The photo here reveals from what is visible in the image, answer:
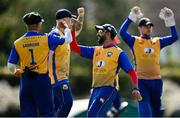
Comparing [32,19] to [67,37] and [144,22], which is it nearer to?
[67,37]

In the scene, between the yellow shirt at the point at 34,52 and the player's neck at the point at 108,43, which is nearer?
the yellow shirt at the point at 34,52

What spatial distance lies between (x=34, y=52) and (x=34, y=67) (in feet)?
0.77

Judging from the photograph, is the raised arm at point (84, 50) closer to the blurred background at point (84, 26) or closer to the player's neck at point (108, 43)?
the player's neck at point (108, 43)

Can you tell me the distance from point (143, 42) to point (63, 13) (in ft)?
6.11

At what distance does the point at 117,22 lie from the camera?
2748 cm

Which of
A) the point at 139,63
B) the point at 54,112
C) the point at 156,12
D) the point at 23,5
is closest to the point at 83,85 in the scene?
the point at 23,5

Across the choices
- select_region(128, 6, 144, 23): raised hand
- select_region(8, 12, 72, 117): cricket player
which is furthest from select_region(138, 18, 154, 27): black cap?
select_region(8, 12, 72, 117): cricket player

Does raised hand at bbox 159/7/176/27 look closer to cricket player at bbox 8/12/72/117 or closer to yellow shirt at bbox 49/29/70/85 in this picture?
yellow shirt at bbox 49/29/70/85

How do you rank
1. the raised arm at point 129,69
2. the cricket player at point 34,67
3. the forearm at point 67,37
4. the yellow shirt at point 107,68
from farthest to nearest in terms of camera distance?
the yellow shirt at point 107,68
the raised arm at point 129,69
the forearm at point 67,37
the cricket player at point 34,67

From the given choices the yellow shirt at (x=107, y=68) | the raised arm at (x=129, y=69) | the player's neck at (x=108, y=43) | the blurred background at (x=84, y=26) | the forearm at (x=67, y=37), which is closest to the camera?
the forearm at (x=67, y=37)

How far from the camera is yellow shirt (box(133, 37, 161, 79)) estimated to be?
48.4ft

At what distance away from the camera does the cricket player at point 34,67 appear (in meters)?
12.7

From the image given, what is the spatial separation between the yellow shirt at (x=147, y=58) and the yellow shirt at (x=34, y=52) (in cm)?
258

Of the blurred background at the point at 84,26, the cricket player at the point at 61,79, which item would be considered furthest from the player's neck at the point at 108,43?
the blurred background at the point at 84,26
